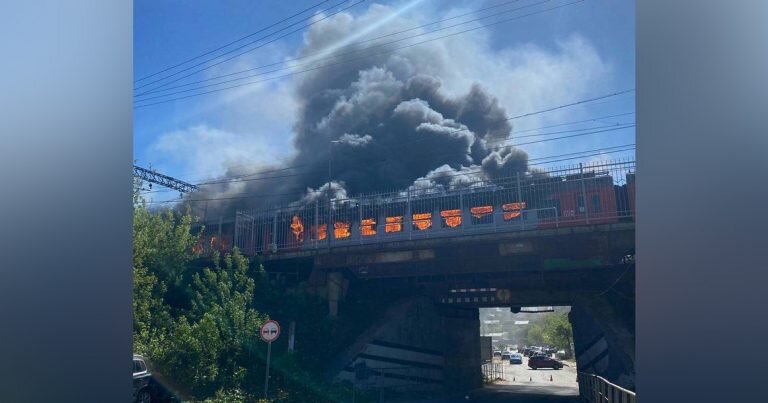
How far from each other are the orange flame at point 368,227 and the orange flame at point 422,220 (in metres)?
0.74

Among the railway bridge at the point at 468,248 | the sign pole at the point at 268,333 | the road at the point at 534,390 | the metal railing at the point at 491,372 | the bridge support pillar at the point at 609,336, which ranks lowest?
the metal railing at the point at 491,372

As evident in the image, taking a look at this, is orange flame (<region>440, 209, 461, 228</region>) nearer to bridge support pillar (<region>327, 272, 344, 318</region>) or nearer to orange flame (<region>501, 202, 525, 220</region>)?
orange flame (<region>501, 202, 525, 220</region>)

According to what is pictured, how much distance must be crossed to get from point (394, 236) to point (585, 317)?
15.8 ft

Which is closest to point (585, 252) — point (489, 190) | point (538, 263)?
point (538, 263)

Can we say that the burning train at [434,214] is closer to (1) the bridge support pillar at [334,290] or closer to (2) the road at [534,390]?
(1) the bridge support pillar at [334,290]

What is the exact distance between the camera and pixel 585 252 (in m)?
8.77

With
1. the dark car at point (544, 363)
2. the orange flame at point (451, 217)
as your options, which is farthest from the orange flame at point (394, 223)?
the dark car at point (544, 363)

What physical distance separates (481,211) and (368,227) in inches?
82.3

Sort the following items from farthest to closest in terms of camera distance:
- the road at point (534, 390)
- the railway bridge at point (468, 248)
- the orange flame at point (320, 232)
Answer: the road at point (534, 390) < the orange flame at point (320, 232) < the railway bridge at point (468, 248)

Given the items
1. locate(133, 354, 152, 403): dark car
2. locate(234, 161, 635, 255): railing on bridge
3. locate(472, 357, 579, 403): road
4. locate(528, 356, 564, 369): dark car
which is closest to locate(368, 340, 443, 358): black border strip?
locate(472, 357, 579, 403): road

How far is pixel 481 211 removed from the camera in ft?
31.9

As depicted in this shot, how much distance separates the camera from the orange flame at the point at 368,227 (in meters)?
10.6

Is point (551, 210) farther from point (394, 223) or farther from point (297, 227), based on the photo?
point (297, 227)
